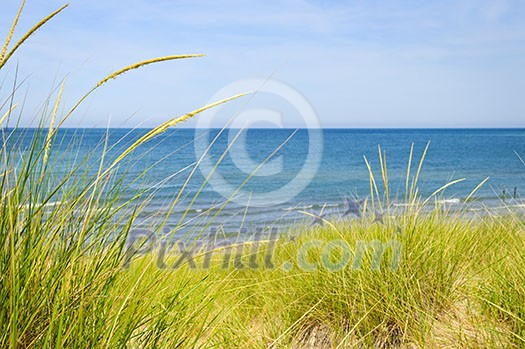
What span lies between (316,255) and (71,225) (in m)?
1.88

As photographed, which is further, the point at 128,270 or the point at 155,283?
the point at 128,270

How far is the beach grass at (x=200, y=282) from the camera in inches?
58.3

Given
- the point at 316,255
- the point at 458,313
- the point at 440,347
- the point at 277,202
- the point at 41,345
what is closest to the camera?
the point at 41,345

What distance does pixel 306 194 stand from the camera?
58.6 ft

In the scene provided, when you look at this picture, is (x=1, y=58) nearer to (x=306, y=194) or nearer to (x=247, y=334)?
(x=247, y=334)

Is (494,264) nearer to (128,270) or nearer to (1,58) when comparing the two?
(128,270)

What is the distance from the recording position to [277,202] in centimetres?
1462

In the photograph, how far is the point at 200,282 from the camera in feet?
5.54

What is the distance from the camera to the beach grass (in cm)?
148

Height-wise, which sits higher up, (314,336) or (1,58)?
(1,58)

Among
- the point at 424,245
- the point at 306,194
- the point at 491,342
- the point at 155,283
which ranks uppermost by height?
the point at 155,283

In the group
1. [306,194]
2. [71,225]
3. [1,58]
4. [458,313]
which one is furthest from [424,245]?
[306,194]

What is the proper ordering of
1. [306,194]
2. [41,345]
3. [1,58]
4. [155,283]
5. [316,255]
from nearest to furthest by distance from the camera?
[1,58]
[41,345]
[155,283]
[316,255]
[306,194]

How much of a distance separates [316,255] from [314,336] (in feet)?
1.76
